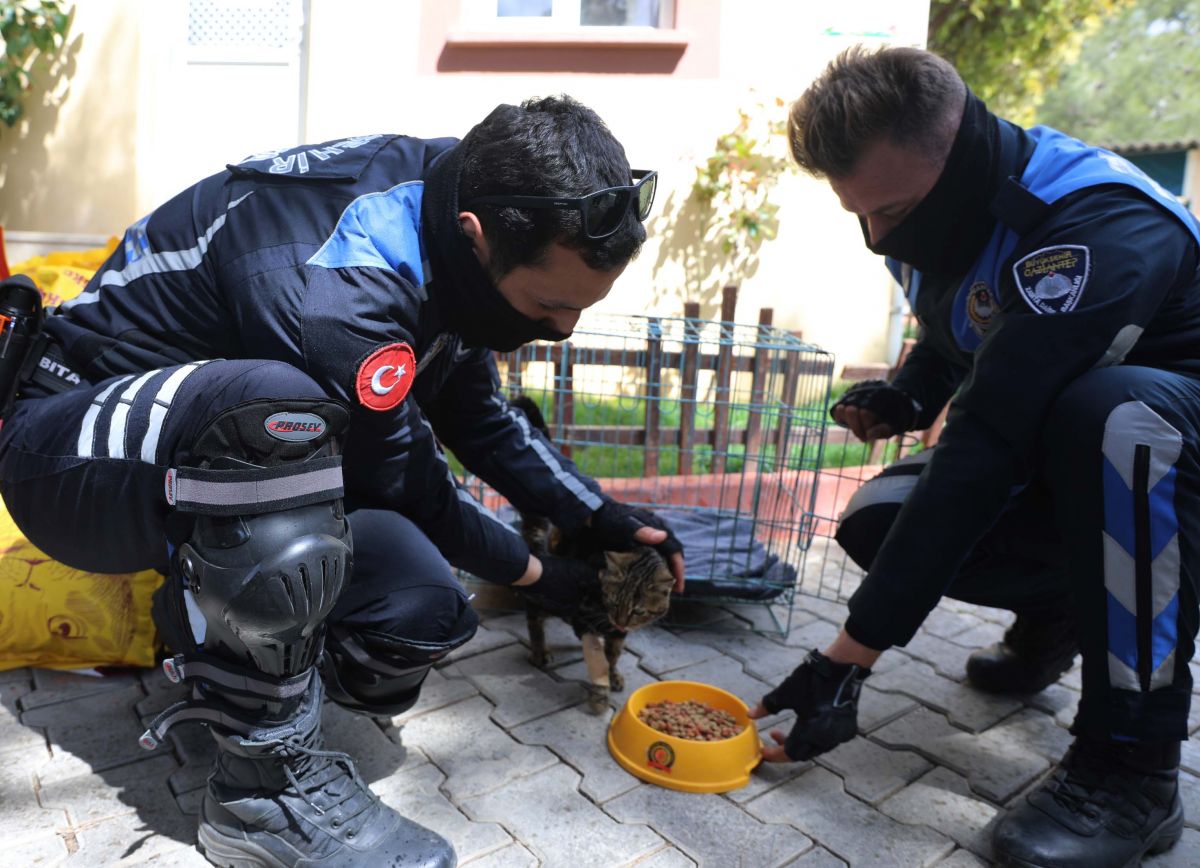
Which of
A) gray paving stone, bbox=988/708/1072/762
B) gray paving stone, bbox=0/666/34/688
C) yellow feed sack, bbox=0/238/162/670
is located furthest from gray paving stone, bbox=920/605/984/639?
gray paving stone, bbox=0/666/34/688

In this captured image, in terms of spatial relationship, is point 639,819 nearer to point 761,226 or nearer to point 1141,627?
point 1141,627

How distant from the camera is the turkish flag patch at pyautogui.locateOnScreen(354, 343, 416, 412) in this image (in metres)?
1.49

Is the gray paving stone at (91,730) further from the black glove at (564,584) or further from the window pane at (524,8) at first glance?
the window pane at (524,8)

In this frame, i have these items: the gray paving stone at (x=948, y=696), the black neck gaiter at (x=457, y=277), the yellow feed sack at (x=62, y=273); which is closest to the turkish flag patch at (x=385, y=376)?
the black neck gaiter at (x=457, y=277)

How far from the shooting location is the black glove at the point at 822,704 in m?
1.84

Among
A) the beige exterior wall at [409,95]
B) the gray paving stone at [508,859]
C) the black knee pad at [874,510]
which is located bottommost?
the gray paving stone at [508,859]

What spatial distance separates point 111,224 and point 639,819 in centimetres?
527

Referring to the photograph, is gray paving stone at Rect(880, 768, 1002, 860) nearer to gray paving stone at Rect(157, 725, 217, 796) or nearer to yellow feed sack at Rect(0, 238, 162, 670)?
gray paving stone at Rect(157, 725, 217, 796)

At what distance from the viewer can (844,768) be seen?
205 centimetres

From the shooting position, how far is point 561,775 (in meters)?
1.96

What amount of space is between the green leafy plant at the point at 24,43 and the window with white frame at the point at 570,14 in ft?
8.02

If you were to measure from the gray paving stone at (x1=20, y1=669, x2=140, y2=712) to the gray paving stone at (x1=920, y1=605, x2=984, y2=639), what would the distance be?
234cm

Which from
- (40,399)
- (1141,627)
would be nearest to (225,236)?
(40,399)

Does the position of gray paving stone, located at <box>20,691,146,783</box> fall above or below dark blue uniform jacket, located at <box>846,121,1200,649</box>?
below
